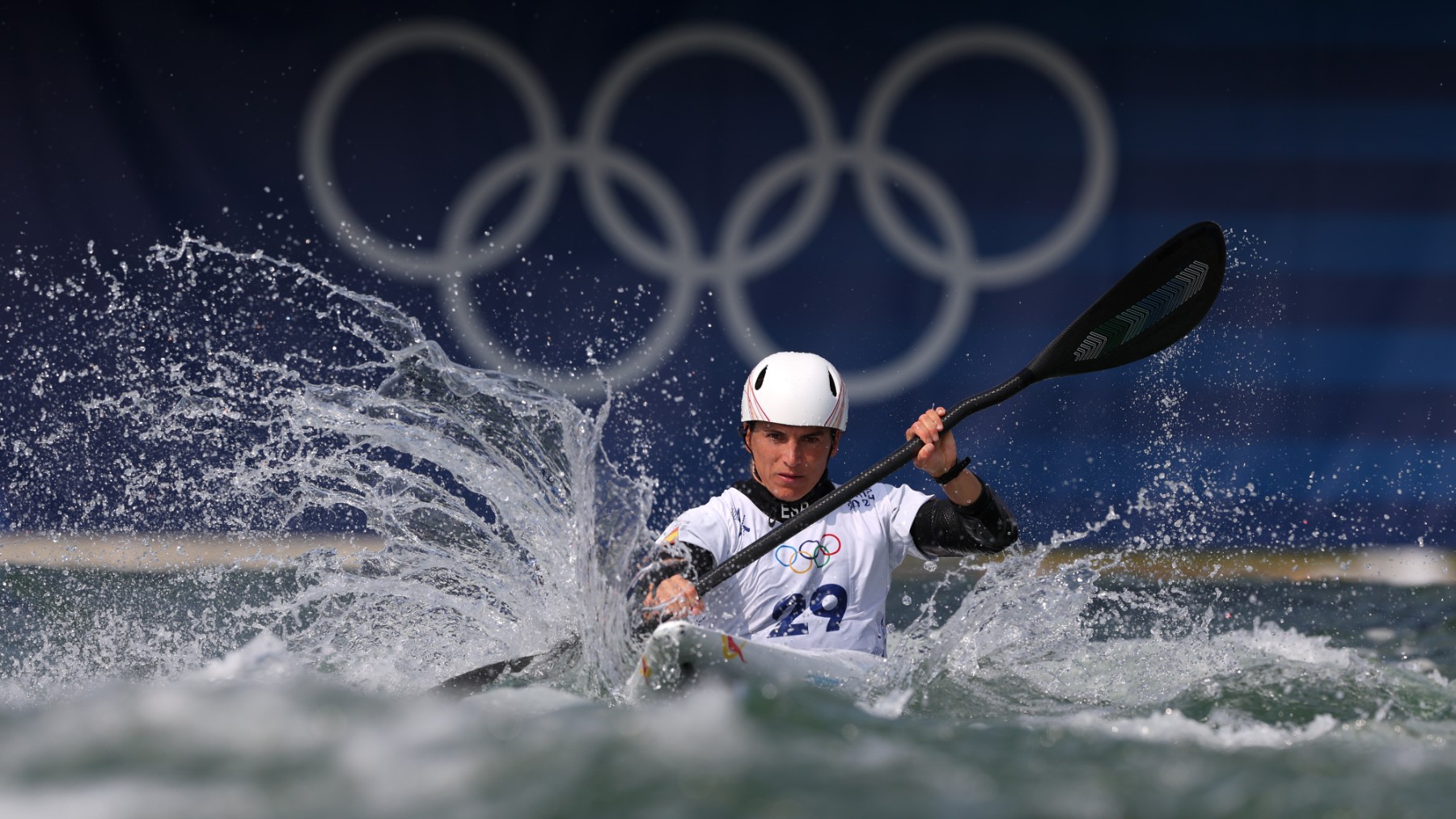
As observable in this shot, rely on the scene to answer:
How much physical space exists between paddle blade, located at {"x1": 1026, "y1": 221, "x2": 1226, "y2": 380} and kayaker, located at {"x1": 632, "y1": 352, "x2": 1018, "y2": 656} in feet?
2.19

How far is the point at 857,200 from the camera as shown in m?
8.56

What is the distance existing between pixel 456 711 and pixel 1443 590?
6541 mm

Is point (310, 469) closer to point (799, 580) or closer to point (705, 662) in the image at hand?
point (799, 580)

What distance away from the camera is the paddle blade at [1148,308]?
196 inches

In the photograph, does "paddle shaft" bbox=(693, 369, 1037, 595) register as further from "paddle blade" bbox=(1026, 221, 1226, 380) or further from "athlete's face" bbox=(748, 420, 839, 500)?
"paddle blade" bbox=(1026, 221, 1226, 380)

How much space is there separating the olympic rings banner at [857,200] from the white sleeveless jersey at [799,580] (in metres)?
3.64

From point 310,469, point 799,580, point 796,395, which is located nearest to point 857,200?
point 796,395

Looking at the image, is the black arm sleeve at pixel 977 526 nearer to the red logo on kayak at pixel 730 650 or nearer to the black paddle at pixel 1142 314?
the black paddle at pixel 1142 314

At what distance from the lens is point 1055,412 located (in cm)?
825

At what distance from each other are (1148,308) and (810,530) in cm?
150

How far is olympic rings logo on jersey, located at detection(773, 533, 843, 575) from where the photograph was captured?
452cm

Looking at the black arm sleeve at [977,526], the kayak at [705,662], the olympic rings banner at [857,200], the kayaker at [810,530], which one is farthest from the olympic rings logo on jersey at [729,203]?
the kayak at [705,662]

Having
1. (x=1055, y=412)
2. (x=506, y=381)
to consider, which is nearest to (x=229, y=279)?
(x=506, y=381)

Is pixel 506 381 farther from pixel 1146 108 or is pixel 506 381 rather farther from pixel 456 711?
pixel 1146 108
